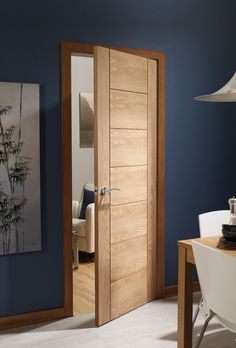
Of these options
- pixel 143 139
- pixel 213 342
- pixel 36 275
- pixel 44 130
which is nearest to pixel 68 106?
pixel 44 130

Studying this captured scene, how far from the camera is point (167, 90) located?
362cm

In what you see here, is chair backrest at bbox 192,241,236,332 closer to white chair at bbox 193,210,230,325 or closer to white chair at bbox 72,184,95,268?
white chair at bbox 193,210,230,325

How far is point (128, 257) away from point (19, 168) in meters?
1.04

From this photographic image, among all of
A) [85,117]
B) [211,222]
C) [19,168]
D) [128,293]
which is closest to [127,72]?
[19,168]

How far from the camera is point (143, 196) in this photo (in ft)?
11.3

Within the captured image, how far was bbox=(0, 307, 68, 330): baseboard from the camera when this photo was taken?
3.09 meters

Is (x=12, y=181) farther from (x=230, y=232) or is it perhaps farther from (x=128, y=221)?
(x=230, y=232)

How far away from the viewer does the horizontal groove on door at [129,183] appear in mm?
3191

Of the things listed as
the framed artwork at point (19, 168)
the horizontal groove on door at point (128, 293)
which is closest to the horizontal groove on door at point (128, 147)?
the framed artwork at point (19, 168)

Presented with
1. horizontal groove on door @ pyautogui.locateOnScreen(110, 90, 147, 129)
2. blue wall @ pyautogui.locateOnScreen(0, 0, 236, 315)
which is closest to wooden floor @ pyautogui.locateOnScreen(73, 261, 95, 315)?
blue wall @ pyautogui.locateOnScreen(0, 0, 236, 315)

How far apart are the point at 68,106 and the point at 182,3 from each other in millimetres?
1345

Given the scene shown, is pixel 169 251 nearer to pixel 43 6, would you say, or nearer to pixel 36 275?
pixel 36 275

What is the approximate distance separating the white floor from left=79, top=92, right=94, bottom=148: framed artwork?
2.83m

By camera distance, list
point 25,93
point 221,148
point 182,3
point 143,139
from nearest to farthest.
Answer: point 25,93
point 143,139
point 182,3
point 221,148
